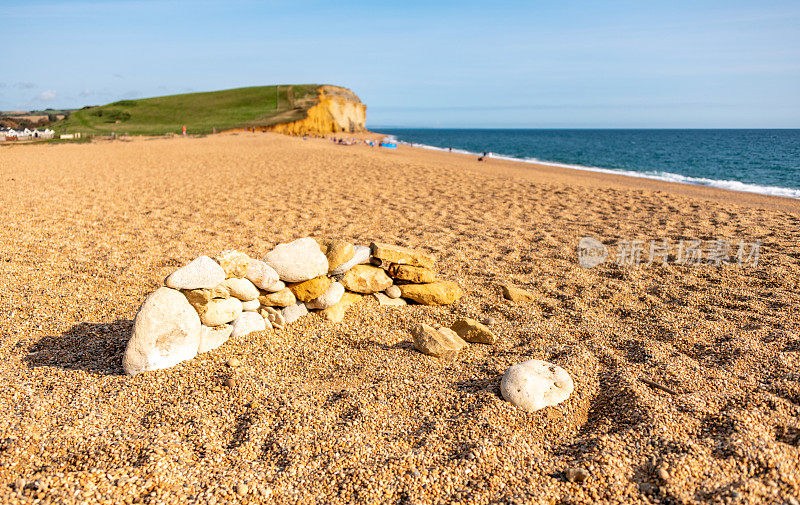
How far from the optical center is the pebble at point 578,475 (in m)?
3.02

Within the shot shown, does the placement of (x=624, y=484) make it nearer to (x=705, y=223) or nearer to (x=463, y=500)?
(x=463, y=500)

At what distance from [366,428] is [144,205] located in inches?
389

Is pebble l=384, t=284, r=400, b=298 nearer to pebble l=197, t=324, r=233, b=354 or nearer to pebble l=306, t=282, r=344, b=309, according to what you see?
pebble l=306, t=282, r=344, b=309

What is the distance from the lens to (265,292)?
207 inches

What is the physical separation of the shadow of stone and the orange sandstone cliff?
48.3 metres

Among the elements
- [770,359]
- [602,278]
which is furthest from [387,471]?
[602,278]

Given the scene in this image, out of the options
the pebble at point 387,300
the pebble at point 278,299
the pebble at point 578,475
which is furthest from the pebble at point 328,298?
the pebble at point 578,475

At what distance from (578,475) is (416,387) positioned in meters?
1.54

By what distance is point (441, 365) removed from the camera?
4.57 meters

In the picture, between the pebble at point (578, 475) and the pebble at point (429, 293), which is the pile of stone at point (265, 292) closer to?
the pebble at point (429, 293)

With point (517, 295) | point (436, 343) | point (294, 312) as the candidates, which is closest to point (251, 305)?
point (294, 312)

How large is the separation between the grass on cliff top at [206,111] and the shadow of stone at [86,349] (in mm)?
44917

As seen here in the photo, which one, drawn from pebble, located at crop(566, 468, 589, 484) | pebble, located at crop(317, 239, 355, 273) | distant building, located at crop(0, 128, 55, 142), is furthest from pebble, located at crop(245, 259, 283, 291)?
distant building, located at crop(0, 128, 55, 142)

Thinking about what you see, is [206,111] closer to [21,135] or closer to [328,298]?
[21,135]
